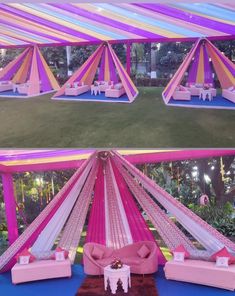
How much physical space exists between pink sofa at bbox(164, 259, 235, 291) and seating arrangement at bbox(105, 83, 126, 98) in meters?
1.92

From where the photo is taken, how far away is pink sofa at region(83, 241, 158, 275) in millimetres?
4500

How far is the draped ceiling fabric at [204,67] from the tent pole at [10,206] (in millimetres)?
2062

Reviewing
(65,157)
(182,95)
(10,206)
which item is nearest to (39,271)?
(10,206)

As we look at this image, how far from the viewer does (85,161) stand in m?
4.35

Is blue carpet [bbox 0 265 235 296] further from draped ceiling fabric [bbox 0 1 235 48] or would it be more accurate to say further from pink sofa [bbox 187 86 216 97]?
draped ceiling fabric [bbox 0 1 235 48]

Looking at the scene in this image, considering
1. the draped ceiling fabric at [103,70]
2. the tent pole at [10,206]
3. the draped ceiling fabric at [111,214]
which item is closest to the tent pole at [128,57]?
the draped ceiling fabric at [103,70]

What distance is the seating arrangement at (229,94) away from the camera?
3400mm

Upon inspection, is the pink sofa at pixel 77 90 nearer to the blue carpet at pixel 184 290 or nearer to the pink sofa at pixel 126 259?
the pink sofa at pixel 126 259

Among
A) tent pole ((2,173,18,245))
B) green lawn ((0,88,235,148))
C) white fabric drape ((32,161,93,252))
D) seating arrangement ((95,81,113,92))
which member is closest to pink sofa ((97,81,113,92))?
seating arrangement ((95,81,113,92))

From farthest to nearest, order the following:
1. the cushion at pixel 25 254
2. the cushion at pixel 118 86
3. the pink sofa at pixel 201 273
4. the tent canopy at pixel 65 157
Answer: the cushion at pixel 25 254 → the pink sofa at pixel 201 273 → the tent canopy at pixel 65 157 → the cushion at pixel 118 86

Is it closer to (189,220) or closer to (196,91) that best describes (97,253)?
(189,220)

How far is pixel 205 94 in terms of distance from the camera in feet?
11.6

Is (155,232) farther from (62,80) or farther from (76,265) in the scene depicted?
(62,80)

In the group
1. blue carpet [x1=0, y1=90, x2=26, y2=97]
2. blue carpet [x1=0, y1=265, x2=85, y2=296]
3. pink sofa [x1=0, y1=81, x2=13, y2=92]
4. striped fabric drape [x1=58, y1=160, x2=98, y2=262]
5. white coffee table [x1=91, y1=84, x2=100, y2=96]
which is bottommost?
blue carpet [x1=0, y1=265, x2=85, y2=296]
